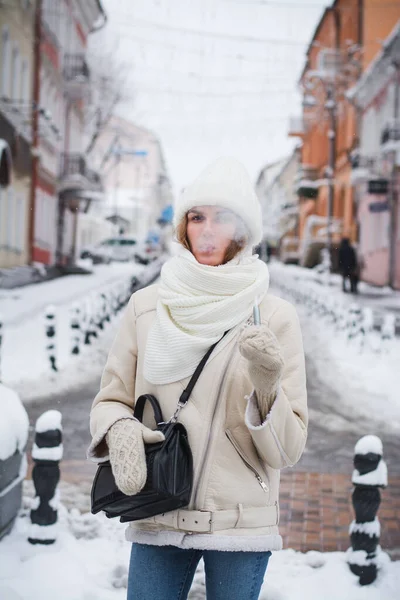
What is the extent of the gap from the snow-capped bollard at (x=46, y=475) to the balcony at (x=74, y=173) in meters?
6.96

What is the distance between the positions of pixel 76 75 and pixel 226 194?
1022 centimetres

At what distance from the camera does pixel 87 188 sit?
9891 millimetres

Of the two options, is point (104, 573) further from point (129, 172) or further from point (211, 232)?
point (129, 172)

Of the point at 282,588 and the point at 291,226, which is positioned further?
the point at 291,226

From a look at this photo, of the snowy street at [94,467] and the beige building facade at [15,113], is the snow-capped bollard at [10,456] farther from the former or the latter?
the beige building facade at [15,113]

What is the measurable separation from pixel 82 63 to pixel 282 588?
9150 mm

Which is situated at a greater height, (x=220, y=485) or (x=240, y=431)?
(x=240, y=431)

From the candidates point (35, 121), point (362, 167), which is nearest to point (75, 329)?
point (35, 121)

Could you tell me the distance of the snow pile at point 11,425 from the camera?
11.0 ft

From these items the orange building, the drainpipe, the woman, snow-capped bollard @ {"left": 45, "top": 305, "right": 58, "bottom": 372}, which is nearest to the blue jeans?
the woman

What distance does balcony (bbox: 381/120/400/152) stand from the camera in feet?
47.8

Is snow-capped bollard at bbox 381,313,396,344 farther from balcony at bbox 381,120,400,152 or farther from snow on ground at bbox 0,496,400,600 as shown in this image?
balcony at bbox 381,120,400,152

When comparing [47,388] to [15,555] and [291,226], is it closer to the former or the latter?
[15,555]

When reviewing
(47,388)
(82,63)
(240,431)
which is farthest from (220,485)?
(82,63)
